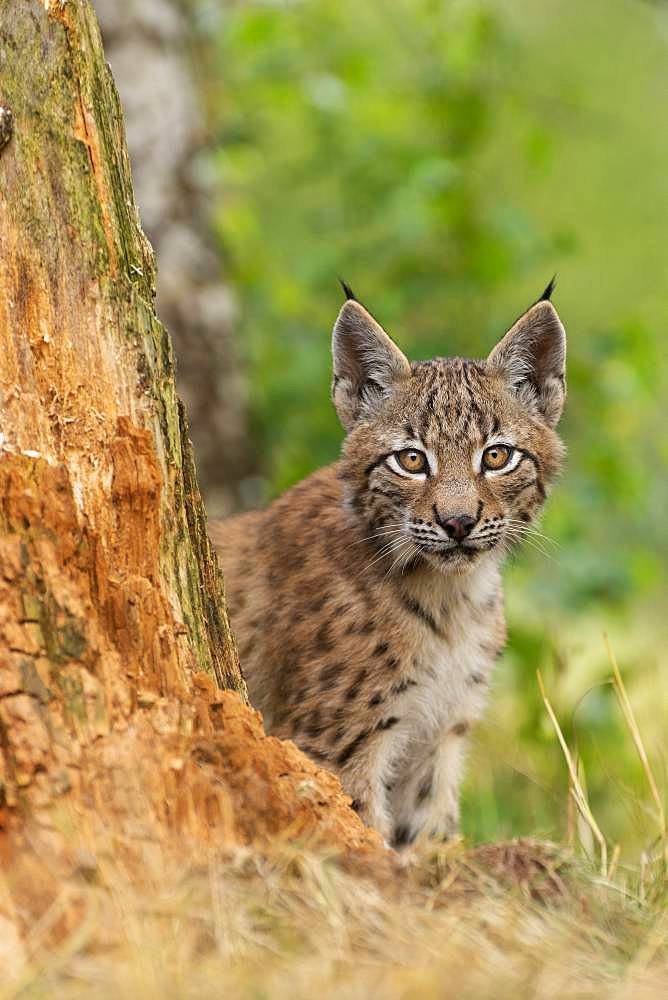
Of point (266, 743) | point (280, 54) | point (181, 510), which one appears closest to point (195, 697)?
point (266, 743)

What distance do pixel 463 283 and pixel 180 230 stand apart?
75.3 inches

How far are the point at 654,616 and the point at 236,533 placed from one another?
6991 mm

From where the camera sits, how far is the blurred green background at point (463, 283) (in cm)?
694

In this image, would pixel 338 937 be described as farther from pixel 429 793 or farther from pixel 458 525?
pixel 429 793

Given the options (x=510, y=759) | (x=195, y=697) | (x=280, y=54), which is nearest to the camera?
(x=195, y=697)

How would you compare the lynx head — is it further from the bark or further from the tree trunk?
the bark

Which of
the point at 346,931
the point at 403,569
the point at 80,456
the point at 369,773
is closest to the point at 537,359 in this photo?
the point at 403,569

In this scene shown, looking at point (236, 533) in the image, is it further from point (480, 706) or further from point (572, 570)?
point (572, 570)

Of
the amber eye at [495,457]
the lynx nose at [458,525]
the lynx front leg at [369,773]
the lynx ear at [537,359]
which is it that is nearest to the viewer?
the lynx nose at [458,525]

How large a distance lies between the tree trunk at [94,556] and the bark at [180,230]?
437 centimetres

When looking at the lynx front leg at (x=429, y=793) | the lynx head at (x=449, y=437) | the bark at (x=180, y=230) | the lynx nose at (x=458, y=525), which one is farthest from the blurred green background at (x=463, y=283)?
the lynx nose at (x=458, y=525)

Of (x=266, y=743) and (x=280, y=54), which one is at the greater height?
(x=280, y=54)

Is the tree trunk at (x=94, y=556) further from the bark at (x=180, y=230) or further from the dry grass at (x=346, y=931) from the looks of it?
the bark at (x=180, y=230)

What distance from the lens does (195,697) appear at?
3406mm
